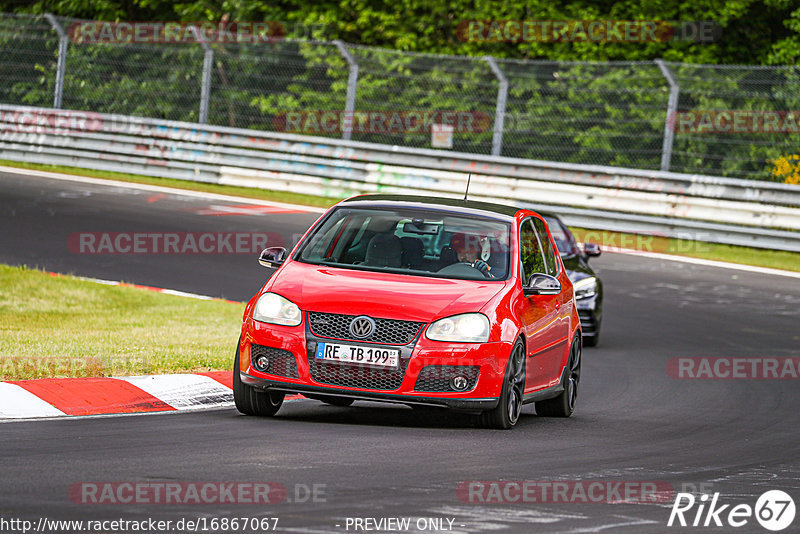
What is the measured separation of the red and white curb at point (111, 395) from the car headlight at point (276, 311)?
1015 mm

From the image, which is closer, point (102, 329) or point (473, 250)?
point (473, 250)

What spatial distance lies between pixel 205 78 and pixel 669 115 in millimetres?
8926

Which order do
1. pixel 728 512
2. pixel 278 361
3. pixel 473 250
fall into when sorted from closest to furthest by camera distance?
pixel 728 512
pixel 278 361
pixel 473 250

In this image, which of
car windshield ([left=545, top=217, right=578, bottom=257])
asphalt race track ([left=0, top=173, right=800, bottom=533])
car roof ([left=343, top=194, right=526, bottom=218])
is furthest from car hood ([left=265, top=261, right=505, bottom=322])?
car windshield ([left=545, top=217, right=578, bottom=257])

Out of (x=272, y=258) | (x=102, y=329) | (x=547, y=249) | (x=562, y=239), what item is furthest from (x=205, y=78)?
(x=272, y=258)

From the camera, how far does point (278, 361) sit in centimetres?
880

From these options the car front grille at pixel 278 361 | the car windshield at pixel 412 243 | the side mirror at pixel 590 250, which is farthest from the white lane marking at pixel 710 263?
the car front grille at pixel 278 361

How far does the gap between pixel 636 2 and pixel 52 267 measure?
59.5 feet

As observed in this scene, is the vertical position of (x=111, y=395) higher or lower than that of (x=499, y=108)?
lower

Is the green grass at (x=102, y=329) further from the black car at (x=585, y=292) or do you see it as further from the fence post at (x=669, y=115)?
the fence post at (x=669, y=115)

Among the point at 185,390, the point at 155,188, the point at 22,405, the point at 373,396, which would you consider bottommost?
the point at 155,188

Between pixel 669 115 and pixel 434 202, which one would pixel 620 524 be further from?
pixel 669 115

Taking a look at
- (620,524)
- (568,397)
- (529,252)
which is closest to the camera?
(620,524)

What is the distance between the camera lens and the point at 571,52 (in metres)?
32.0
